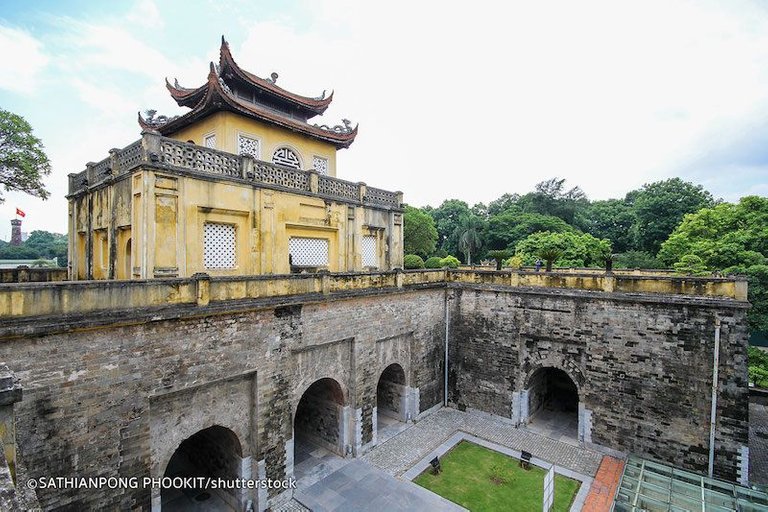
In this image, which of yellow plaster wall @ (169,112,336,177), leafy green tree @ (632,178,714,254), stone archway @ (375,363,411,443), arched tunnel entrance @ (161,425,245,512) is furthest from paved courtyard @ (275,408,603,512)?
leafy green tree @ (632,178,714,254)

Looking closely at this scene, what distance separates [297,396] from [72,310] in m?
5.59

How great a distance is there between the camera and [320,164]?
1534 centimetres

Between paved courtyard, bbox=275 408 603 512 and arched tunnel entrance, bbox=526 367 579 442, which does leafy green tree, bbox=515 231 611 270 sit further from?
paved courtyard, bbox=275 408 603 512

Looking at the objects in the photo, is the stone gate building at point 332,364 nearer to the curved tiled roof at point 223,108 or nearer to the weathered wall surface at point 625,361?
the weathered wall surface at point 625,361

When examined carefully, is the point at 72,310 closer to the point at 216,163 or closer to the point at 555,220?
the point at 216,163

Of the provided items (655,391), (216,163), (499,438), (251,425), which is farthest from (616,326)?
(216,163)

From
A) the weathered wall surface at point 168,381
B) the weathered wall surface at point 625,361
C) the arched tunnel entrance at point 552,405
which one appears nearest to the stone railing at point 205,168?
the weathered wall surface at point 168,381

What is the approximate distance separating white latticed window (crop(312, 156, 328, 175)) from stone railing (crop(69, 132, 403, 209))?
1909mm

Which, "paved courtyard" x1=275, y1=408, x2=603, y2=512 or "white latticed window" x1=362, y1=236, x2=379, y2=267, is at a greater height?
"white latticed window" x1=362, y1=236, x2=379, y2=267

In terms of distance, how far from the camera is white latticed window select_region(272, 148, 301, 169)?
45.3 ft

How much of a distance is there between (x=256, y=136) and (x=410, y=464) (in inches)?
474

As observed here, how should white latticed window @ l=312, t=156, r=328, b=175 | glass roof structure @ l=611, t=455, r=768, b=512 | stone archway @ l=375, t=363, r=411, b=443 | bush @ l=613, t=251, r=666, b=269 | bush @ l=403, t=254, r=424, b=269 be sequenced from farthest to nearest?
bush @ l=613, t=251, r=666, b=269
bush @ l=403, t=254, r=424, b=269
white latticed window @ l=312, t=156, r=328, b=175
stone archway @ l=375, t=363, r=411, b=443
glass roof structure @ l=611, t=455, r=768, b=512

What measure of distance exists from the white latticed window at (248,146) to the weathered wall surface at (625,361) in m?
9.56

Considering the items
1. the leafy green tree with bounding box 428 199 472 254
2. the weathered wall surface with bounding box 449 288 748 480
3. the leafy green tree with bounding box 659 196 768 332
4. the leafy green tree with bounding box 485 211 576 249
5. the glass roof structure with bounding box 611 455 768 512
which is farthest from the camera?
the leafy green tree with bounding box 428 199 472 254
